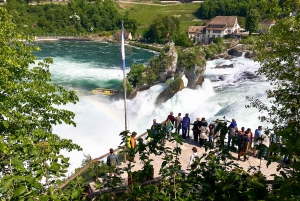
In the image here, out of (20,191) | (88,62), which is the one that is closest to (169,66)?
(88,62)

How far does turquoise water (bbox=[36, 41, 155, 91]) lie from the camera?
159ft

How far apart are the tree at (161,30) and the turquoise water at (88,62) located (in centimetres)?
873

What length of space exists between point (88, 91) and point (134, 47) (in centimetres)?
4439

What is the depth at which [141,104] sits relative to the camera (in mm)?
34406

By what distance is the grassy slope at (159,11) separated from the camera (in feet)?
378

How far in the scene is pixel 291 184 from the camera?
4.27m

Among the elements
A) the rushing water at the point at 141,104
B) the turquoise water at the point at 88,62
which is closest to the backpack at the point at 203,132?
the rushing water at the point at 141,104

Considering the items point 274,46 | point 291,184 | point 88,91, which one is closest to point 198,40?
point 88,91

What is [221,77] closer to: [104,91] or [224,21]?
[104,91]

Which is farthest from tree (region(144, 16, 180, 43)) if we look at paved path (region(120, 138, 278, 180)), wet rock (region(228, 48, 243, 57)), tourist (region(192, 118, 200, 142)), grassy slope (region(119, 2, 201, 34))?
paved path (region(120, 138, 278, 180))

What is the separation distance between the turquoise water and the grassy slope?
99.3 ft

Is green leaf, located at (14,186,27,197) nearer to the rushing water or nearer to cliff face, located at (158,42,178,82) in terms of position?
the rushing water

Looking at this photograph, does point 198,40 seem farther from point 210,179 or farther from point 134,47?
point 210,179

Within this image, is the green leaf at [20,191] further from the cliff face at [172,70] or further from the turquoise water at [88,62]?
the turquoise water at [88,62]
